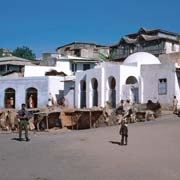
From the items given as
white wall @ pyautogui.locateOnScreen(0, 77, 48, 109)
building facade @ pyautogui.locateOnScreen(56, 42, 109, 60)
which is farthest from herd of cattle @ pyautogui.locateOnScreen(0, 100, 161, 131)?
building facade @ pyautogui.locateOnScreen(56, 42, 109, 60)

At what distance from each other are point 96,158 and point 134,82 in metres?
24.9

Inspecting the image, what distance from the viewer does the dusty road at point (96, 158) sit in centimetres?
1225

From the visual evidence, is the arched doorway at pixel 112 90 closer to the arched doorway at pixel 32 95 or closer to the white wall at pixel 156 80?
the white wall at pixel 156 80

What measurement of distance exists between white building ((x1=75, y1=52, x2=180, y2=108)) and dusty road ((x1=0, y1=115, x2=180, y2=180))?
13.5m

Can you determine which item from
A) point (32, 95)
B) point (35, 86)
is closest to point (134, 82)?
point (35, 86)

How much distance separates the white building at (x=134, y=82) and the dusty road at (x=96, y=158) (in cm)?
1355

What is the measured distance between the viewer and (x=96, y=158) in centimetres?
1530

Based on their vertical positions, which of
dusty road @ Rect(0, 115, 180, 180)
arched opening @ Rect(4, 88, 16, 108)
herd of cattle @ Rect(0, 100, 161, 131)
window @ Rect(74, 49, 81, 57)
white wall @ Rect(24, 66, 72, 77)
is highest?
window @ Rect(74, 49, 81, 57)

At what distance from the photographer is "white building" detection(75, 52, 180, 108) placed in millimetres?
35750

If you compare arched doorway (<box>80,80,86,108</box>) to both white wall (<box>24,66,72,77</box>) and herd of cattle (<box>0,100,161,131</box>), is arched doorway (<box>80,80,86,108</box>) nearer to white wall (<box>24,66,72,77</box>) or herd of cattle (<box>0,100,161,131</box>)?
herd of cattle (<box>0,100,161,131</box>)

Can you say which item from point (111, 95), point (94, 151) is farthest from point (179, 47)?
point (94, 151)

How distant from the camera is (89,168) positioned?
13281 millimetres

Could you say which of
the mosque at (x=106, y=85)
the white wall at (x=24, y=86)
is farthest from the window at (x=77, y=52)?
the white wall at (x=24, y=86)

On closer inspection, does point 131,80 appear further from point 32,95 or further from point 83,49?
point 83,49
